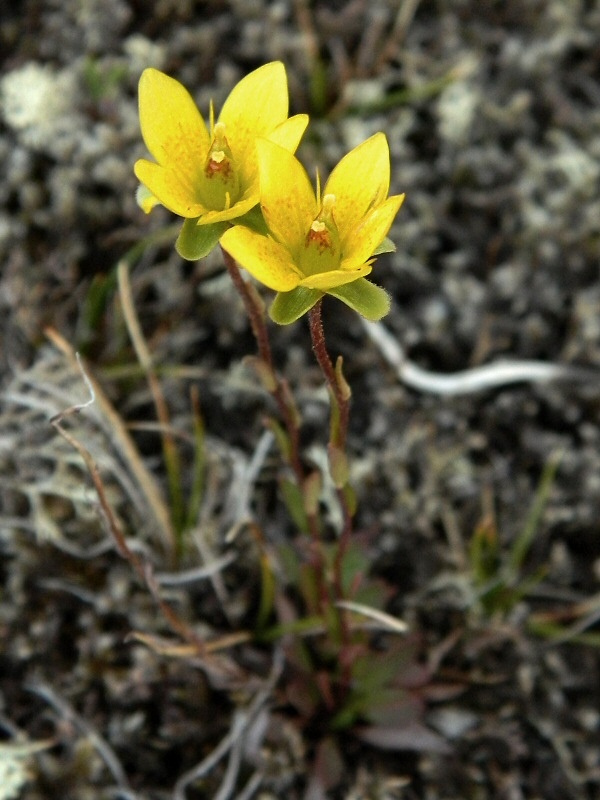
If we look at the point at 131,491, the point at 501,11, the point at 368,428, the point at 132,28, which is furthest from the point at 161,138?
the point at 501,11

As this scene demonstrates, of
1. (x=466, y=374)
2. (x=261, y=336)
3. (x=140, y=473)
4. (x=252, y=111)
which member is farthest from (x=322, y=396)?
(x=252, y=111)

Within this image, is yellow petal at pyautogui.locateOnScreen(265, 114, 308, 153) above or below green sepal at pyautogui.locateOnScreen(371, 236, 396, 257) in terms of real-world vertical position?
above

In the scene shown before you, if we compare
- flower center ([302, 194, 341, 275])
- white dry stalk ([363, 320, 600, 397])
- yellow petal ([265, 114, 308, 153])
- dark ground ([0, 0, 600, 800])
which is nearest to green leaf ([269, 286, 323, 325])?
flower center ([302, 194, 341, 275])

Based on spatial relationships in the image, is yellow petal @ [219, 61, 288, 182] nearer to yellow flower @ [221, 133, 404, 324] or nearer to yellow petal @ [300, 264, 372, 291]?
yellow flower @ [221, 133, 404, 324]

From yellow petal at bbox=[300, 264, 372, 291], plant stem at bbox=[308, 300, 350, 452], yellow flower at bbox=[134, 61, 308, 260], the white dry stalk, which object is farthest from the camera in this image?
the white dry stalk

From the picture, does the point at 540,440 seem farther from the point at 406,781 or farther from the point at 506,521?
the point at 406,781

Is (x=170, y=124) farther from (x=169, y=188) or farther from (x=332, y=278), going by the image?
(x=332, y=278)

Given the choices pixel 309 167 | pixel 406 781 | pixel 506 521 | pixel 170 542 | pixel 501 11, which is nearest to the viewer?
pixel 406 781
